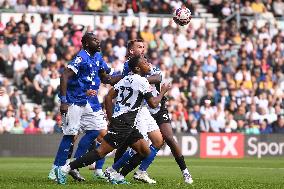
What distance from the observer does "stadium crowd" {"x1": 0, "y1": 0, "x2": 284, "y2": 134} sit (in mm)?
29125

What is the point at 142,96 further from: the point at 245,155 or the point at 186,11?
the point at 245,155

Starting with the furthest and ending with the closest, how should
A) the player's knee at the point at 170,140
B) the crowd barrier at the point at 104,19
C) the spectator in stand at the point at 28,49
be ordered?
the crowd barrier at the point at 104,19
the spectator in stand at the point at 28,49
the player's knee at the point at 170,140

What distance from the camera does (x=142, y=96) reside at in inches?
618

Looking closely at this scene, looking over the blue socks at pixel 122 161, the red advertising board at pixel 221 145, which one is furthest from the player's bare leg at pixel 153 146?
the red advertising board at pixel 221 145

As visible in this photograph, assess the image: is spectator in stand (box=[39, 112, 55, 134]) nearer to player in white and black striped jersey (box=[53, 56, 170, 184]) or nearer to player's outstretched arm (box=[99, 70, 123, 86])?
player's outstretched arm (box=[99, 70, 123, 86])

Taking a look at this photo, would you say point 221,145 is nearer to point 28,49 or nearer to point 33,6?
point 28,49

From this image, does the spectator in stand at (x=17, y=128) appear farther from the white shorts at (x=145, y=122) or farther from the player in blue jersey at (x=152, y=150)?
the white shorts at (x=145, y=122)

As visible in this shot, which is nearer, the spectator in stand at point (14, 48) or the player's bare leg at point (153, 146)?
the player's bare leg at point (153, 146)

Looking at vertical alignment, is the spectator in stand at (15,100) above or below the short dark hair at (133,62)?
below

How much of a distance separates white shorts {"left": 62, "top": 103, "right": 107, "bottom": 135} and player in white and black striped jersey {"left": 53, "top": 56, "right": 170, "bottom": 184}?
0.90 m

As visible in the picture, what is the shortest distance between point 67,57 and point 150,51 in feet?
11.4

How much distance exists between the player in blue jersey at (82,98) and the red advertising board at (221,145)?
13.6m

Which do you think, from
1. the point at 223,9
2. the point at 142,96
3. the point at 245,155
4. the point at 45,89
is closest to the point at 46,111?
the point at 45,89

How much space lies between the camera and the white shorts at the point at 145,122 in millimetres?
16545
